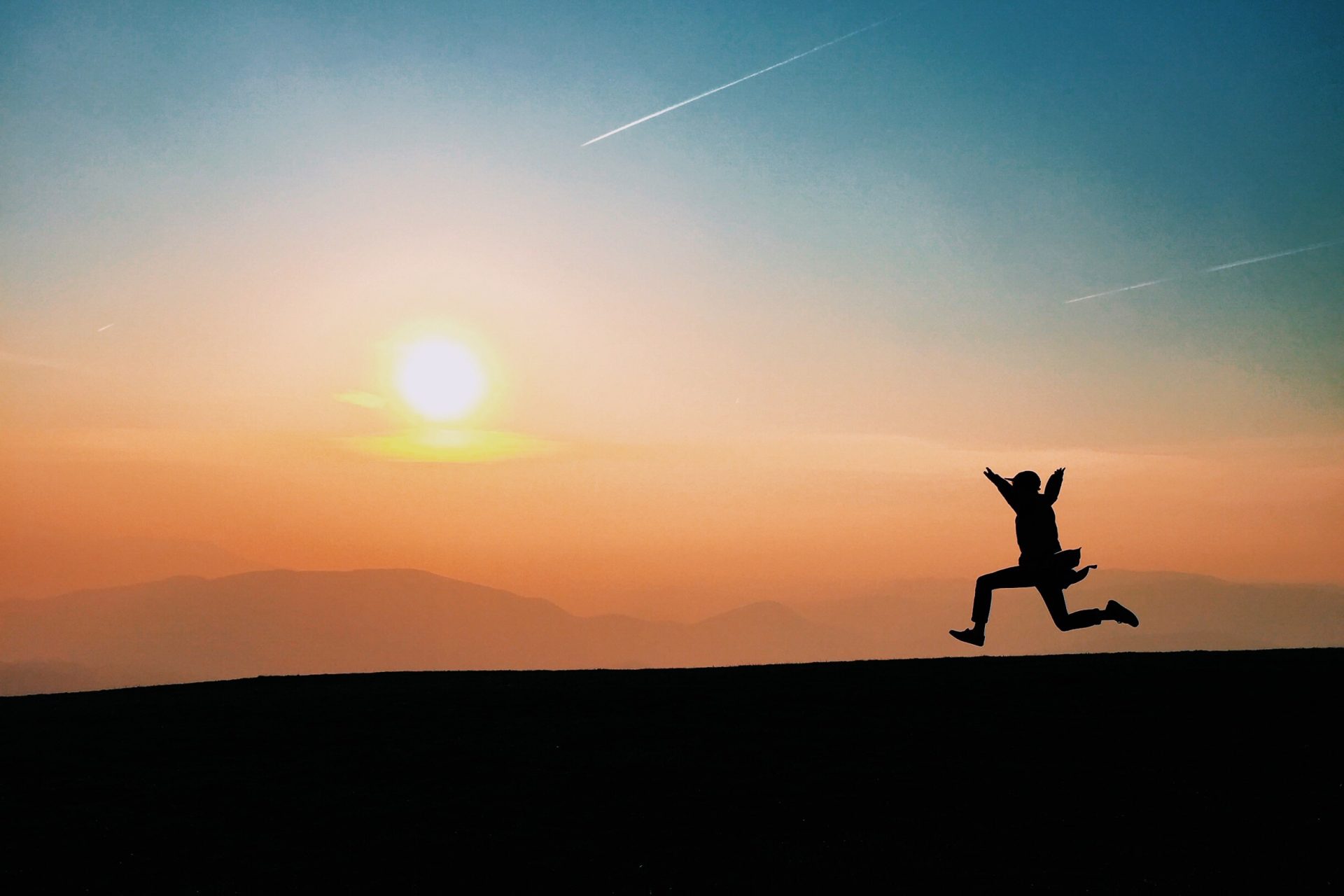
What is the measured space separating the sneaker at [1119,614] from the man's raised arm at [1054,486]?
2.09 meters

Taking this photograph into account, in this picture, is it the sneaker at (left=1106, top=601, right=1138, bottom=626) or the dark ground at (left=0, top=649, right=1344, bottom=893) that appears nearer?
the dark ground at (left=0, top=649, right=1344, bottom=893)

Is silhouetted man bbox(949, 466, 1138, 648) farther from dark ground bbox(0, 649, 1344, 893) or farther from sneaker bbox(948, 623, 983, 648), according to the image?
dark ground bbox(0, 649, 1344, 893)

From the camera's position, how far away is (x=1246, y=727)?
1594 cm

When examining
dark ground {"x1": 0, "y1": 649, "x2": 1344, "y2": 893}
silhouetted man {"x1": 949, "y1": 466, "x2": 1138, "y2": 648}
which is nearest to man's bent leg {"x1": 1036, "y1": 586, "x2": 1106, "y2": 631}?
silhouetted man {"x1": 949, "y1": 466, "x2": 1138, "y2": 648}

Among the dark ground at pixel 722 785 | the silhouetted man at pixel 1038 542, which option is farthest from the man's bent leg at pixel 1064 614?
the dark ground at pixel 722 785

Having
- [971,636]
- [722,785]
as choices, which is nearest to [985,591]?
[971,636]

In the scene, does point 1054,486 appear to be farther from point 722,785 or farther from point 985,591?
point 722,785

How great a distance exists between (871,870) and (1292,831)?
4.82 m

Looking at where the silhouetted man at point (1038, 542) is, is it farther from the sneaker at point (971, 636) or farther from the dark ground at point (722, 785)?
the dark ground at point (722, 785)

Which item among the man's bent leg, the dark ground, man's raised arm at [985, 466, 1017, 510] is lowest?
the dark ground

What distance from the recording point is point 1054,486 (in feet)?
48.9

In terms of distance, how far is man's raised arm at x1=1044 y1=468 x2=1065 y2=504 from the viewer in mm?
14867

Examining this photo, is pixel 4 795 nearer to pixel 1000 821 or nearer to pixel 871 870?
pixel 871 870

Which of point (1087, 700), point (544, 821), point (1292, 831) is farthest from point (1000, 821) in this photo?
point (1087, 700)
